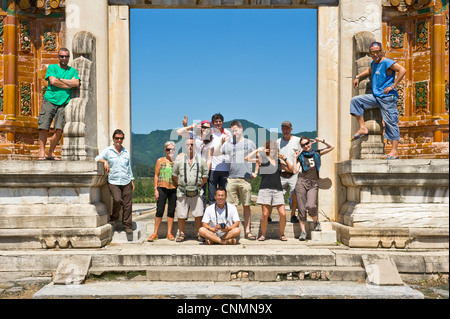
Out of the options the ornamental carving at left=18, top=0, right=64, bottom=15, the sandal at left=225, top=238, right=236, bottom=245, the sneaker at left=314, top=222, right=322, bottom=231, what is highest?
the ornamental carving at left=18, top=0, right=64, bottom=15

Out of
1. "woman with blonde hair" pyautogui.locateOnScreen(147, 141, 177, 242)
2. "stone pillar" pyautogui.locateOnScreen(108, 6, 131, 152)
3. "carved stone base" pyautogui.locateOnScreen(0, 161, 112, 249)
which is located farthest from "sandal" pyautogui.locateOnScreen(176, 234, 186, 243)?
"stone pillar" pyautogui.locateOnScreen(108, 6, 131, 152)

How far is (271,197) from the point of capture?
298 inches

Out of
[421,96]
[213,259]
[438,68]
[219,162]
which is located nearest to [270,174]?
[219,162]

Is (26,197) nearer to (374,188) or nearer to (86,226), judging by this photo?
(86,226)

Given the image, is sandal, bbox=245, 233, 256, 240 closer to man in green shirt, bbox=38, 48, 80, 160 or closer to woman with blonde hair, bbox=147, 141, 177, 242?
woman with blonde hair, bbox=147, 141, 177, 242

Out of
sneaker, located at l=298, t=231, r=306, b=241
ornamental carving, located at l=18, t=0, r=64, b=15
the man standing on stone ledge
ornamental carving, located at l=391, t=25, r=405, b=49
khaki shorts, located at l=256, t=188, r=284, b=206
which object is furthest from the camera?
ornamental carving, located at l=391, t=25, r=405, b=49

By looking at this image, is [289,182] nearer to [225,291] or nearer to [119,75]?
[225,291]

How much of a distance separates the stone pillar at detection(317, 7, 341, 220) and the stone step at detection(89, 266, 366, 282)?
76.9 inches

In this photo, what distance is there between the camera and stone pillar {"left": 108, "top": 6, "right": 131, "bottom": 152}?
8.10 meters

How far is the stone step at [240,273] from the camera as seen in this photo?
6145 mm

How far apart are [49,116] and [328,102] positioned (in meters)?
4.40

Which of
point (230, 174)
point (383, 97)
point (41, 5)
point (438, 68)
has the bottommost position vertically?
point (230, 174)
